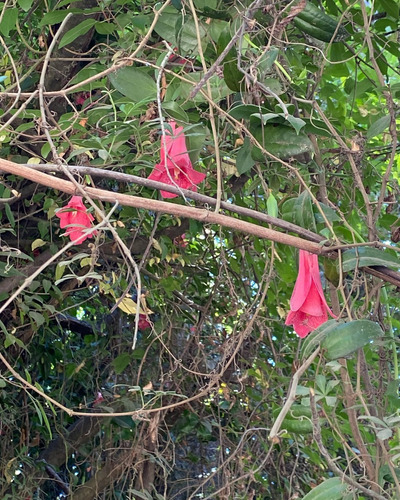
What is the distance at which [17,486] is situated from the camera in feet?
4.73

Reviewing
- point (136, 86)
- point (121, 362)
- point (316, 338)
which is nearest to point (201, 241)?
point (121, 362)

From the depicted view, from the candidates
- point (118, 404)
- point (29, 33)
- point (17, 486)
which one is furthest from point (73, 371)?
point (29, 33)

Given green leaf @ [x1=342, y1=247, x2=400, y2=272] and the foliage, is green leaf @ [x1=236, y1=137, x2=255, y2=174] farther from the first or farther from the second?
green leaf @ [x1=342, y1=247, x2=400, y2=272]

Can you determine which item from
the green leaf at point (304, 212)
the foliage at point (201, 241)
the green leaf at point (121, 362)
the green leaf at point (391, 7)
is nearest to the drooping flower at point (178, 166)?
the foliage at point (201, 241)

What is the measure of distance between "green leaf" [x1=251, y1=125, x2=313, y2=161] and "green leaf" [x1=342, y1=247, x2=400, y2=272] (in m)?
0.12

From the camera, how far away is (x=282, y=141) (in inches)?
26.2

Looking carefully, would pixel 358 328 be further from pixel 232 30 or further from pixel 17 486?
pixel 17 486

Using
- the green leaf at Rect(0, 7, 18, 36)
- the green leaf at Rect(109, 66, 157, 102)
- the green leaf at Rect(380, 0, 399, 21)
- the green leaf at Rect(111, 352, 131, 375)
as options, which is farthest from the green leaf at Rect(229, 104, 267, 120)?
the green leaf at Rect(111, 352, 131, 375)

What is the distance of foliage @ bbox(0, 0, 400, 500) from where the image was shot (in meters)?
0.62

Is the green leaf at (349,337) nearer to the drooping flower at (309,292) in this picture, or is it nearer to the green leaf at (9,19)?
the drooping flower at (309,292)

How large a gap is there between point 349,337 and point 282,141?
224 millimetres

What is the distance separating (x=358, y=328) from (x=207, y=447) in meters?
1.19

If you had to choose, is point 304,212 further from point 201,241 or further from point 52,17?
point 201,241

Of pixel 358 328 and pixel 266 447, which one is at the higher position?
pixel 358 328
